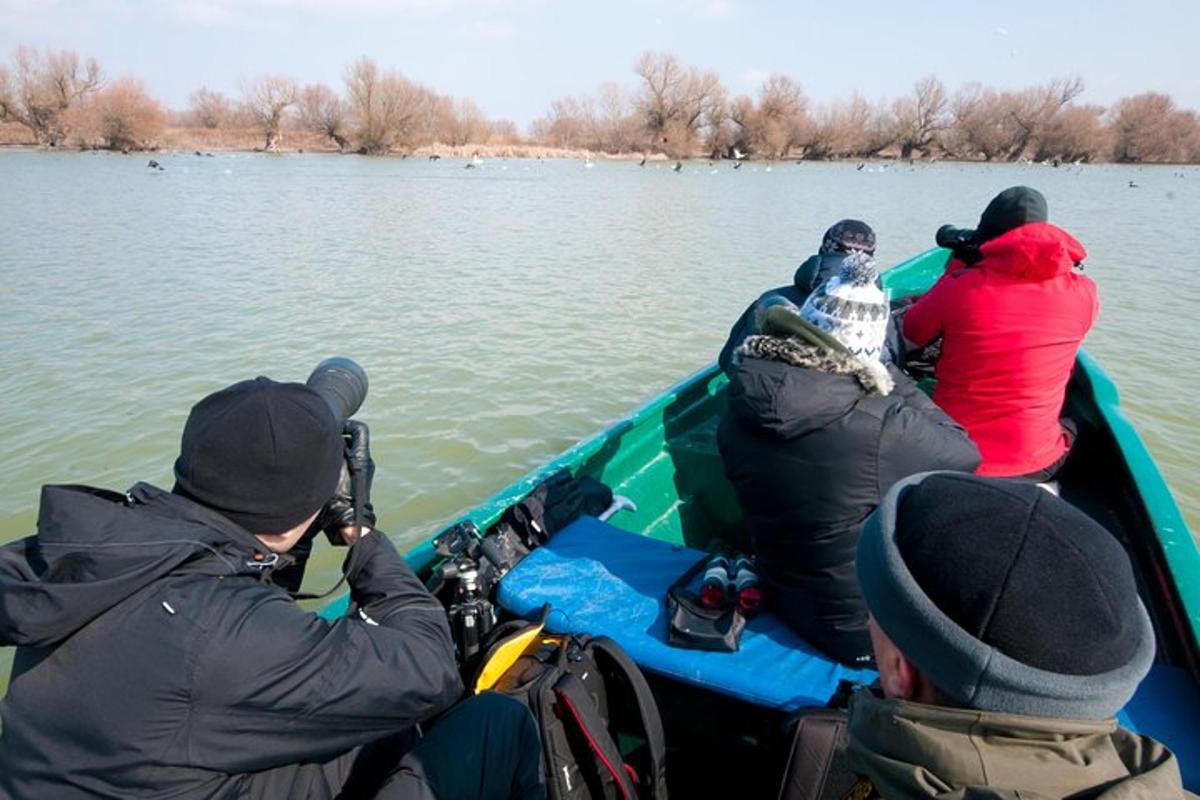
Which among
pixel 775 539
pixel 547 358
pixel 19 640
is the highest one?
→ pixel 19 640

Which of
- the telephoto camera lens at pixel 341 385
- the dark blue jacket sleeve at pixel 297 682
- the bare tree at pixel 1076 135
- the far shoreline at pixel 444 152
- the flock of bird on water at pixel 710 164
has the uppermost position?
the bare tree at pixel 1076 135

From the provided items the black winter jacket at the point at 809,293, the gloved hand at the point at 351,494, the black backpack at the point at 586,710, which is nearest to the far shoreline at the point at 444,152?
the black winter jacket at the point at 809,293

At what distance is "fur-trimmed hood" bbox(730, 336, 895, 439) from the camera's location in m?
1.93

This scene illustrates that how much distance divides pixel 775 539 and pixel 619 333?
710 cm

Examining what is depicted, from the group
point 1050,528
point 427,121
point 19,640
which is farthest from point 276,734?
point 427,121

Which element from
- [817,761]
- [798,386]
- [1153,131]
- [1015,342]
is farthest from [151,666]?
[1153,131]

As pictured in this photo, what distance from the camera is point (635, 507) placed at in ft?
11.8

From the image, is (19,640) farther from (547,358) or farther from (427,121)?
(427,121)

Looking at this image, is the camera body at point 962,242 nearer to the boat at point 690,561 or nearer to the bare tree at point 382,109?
the boat at point 690,561

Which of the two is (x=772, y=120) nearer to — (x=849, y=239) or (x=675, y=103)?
(x=675, y=103)

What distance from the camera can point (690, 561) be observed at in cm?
265

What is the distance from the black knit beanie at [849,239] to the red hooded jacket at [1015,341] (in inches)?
22.7

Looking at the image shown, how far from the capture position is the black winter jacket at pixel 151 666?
121 centimetres


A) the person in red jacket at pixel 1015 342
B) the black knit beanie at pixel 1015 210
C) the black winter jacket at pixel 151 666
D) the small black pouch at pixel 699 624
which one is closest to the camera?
the black winter jacket at pixel 151 666
